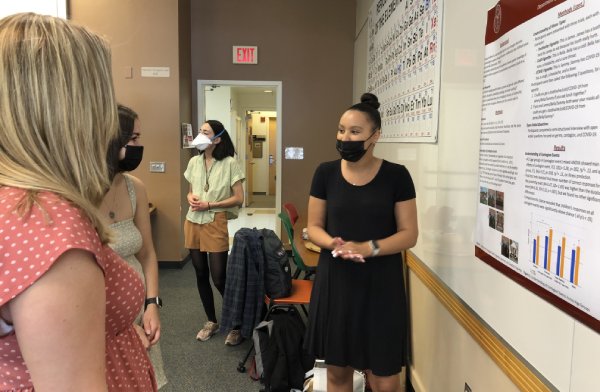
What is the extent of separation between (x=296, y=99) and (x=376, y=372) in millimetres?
4253

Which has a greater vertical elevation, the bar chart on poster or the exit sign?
the exit sign

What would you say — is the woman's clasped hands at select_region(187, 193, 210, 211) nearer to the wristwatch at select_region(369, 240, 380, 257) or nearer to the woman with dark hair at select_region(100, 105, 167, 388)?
the woman with dark hair at select_region(100, 105, 167, 388)

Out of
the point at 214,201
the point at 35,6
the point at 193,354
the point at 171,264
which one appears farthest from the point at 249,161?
the point at 193,354

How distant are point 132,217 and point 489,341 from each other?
1.37 meters

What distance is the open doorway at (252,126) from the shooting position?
221 inches

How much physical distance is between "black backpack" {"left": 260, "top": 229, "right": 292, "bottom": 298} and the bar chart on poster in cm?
149

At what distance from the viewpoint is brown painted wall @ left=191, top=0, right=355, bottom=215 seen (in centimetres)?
532

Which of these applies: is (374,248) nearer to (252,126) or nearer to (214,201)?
(214,201)

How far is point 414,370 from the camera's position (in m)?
2.52

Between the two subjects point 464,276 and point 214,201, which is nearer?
point 464,276

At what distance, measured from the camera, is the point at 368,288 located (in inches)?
68.4

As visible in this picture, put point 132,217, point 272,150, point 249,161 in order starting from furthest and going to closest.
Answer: point 272,150, point 249,161, point 132,217

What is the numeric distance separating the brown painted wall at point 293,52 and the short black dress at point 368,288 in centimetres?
367

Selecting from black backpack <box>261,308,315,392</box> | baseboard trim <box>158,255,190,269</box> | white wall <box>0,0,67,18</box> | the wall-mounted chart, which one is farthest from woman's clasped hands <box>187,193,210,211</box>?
white wall <box>0,0,67,18</box>
